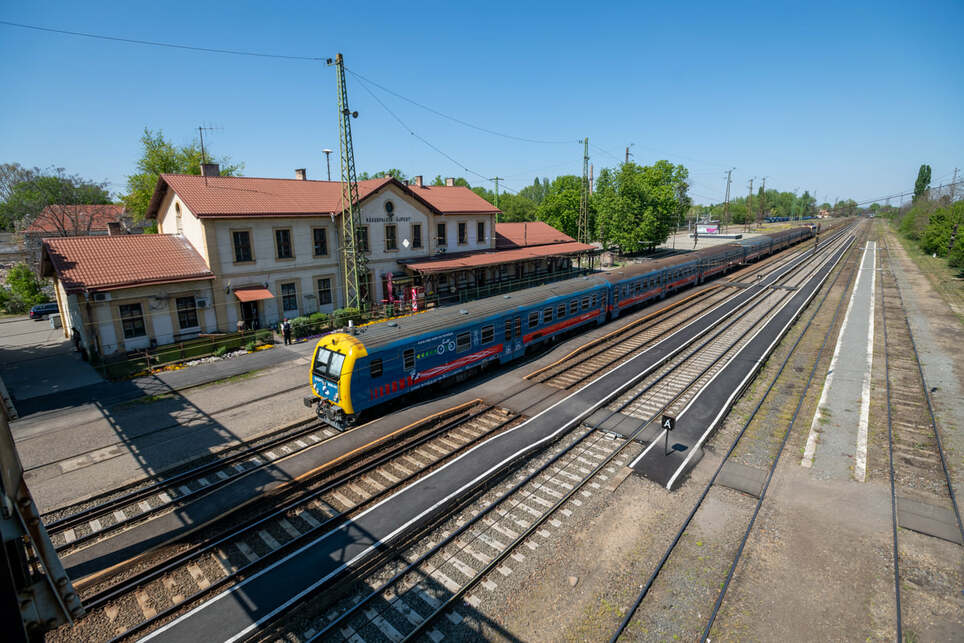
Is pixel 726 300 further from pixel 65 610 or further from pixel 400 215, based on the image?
pixel 65 610

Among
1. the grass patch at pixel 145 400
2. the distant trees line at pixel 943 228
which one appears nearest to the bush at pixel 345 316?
the grass patch at pixel 145 400

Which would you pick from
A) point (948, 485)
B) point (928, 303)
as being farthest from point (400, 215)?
point (928, 303)

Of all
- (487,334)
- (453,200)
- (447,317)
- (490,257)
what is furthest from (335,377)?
(453,200)

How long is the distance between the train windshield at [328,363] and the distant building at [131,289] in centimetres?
1395

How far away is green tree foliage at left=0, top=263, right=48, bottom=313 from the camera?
37062 mm

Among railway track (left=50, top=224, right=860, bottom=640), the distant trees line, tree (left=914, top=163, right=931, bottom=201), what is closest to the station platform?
railway track (left=50, top=224, right=860, bottom=640)

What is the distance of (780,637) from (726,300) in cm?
3286

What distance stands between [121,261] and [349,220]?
1224 cm

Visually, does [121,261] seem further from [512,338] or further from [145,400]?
[512,338]

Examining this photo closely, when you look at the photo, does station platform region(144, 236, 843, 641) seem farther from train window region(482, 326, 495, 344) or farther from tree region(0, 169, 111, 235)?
tree region(0, 169, 111, 235)

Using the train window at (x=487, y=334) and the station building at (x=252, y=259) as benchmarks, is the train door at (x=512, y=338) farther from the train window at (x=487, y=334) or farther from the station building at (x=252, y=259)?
the station building at (x=252, y=259)

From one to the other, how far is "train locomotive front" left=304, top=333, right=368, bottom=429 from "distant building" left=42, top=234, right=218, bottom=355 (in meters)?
13.8

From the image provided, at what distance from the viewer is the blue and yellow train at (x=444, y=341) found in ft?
49.9

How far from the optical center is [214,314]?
26297 millimetres
